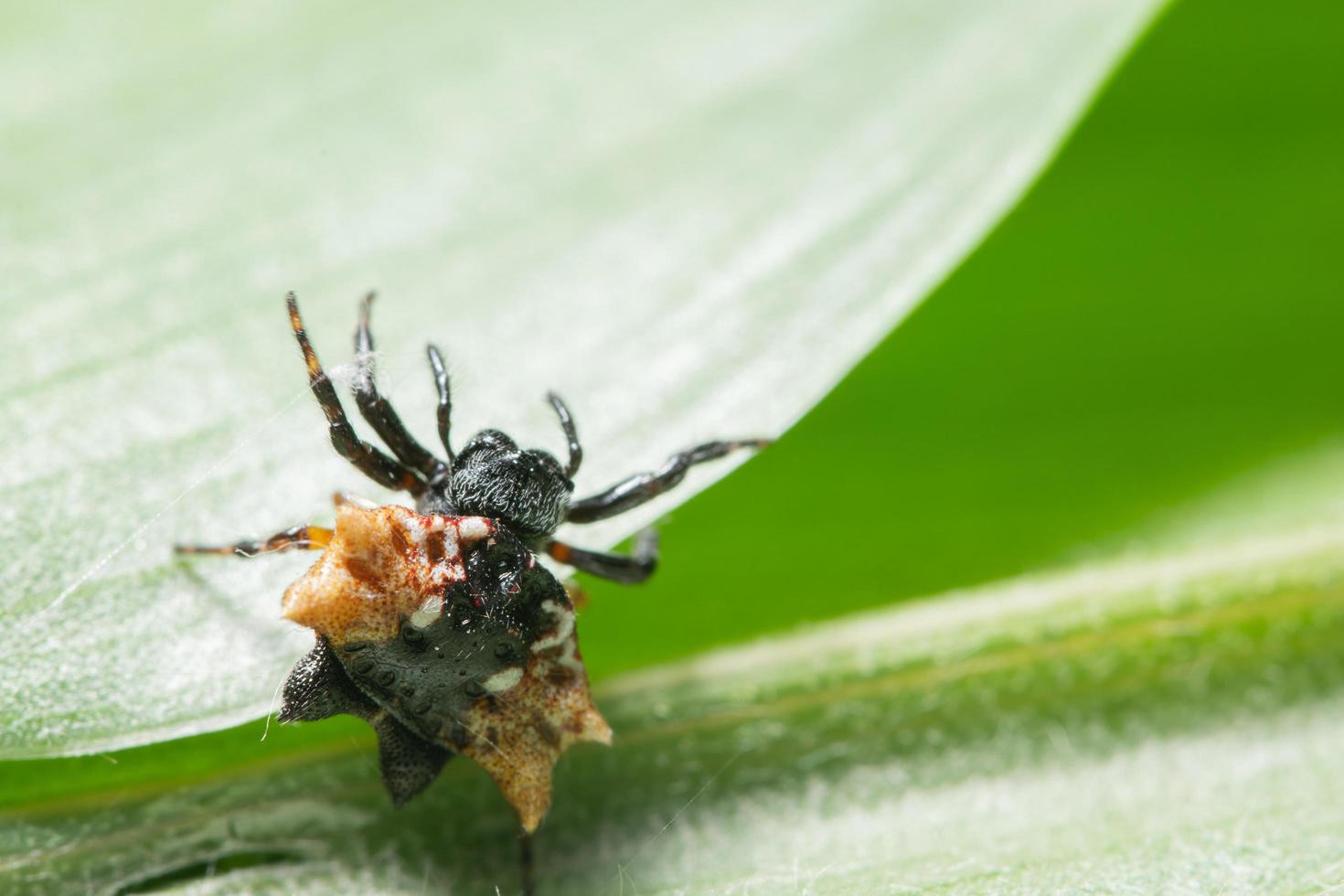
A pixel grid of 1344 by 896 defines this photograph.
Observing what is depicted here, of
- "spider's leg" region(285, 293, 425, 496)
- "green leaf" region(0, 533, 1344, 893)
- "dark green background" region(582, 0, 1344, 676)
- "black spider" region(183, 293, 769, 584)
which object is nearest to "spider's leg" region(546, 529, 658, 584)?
"black spider" region(183, 293, 769, 584)

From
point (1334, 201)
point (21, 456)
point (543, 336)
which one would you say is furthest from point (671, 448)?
point (1334, 201)

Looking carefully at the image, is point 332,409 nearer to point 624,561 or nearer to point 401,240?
point 401,240

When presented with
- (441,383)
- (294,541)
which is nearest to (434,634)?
(294,541)

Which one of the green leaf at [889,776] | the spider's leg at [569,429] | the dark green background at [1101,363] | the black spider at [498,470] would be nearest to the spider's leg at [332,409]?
the black spider at [498,470]

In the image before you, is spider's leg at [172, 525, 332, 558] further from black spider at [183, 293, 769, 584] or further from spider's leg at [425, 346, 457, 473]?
spider's leg at [425, 346, 457, 473]

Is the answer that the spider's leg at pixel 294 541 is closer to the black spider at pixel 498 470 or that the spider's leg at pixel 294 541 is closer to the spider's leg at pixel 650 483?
the black spider at pixel 498 470

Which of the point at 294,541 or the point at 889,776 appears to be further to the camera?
the point at 889,776
